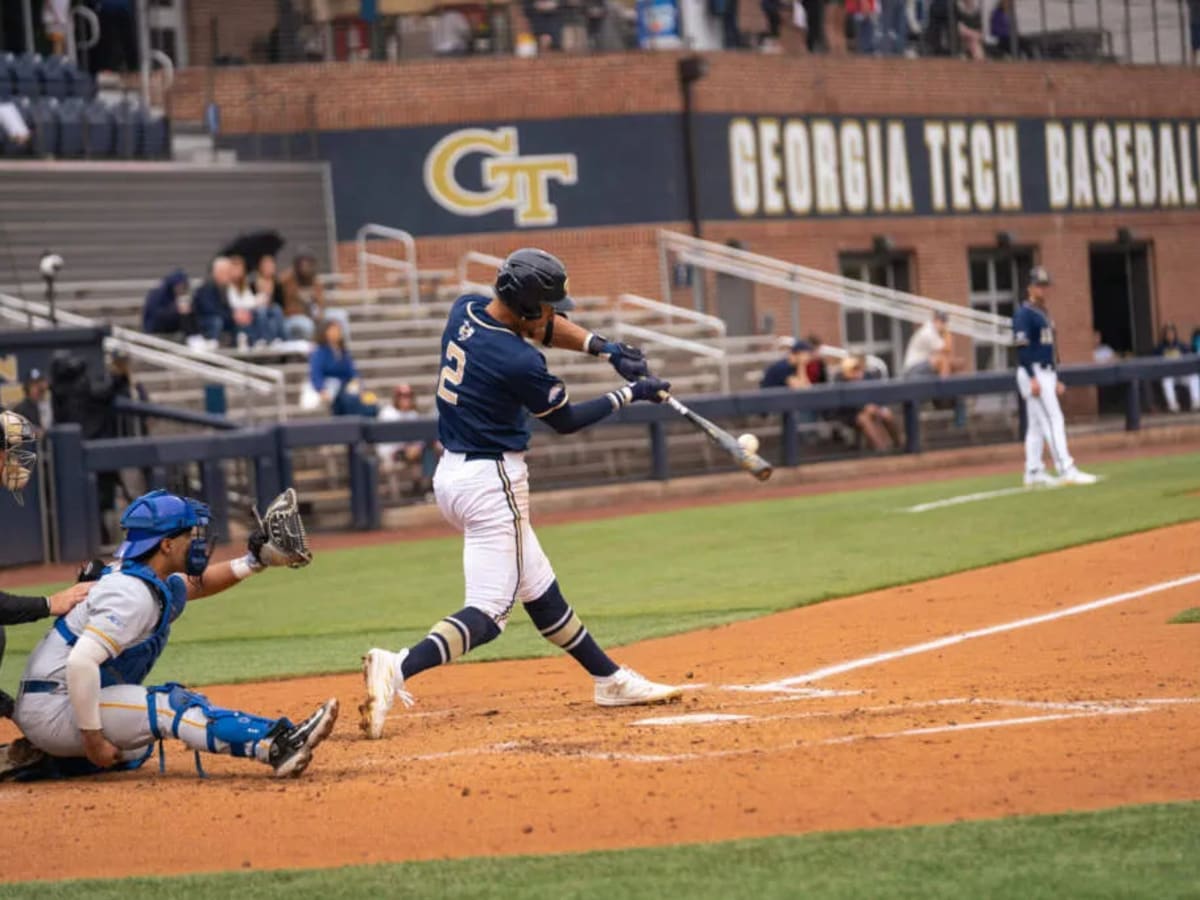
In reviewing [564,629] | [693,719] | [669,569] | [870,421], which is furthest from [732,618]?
[870,421]

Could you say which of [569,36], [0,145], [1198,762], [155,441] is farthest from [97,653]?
[569,36]

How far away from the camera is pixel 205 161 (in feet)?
92.3

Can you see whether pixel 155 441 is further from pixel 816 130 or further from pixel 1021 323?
pixel 816 130

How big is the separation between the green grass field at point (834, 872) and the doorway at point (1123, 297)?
32.8m

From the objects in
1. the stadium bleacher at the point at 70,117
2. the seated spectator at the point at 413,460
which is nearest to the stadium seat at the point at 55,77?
the stadium bleacher at the point at 70,117

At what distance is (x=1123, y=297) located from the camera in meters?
38.4

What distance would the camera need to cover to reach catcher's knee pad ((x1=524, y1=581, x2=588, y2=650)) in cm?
860

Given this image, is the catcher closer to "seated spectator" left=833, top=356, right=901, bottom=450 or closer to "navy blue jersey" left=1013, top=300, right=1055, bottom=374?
"navy blue jersey" left=1013, top=300, right=1055, bottom=374

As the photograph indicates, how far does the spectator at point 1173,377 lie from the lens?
2977 centimetres

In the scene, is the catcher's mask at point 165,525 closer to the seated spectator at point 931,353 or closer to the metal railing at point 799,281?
the seated spectator at point 931,353

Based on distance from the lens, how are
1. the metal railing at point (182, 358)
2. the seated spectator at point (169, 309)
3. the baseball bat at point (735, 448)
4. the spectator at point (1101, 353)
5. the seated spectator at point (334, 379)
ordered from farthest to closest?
the spectator at point (1101, 353) < the seated spectator at point (169, 309) < the seated spectator at point (334, 379) < the metal railing at point (182, 358) < the baseball bat at point (735, 448)

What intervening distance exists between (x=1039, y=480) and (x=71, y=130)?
14.4 m

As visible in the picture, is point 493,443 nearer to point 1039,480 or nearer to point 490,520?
point 490,520

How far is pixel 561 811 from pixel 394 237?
23.5 meters
